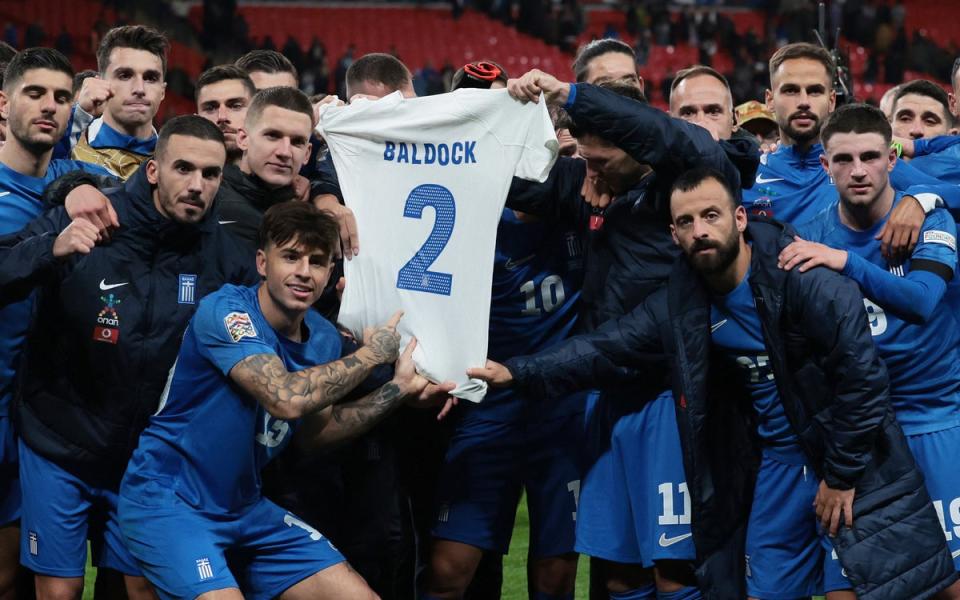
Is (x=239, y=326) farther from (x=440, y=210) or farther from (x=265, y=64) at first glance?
(x=265, y=64)

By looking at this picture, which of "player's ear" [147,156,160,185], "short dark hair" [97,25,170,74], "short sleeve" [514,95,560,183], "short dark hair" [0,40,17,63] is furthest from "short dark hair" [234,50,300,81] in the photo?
"short sleeve" [514,95,560,183]

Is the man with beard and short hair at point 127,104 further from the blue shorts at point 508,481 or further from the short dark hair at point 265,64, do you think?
the blue shorts at point 508,481

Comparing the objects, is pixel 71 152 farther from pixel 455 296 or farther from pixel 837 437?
pixel 837 437

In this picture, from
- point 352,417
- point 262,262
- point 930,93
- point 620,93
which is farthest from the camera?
point 930,93

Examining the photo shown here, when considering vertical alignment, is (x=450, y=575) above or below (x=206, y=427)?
below

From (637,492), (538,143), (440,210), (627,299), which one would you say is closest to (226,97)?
(440,210)

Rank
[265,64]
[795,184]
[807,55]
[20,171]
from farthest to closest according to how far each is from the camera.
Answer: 1. [265,64]
2. [807,55]
3. [795,184]
4. [20,171]

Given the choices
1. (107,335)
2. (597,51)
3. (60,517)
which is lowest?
(60,517)

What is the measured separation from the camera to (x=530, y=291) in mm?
5066

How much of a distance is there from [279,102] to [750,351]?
6.69ft

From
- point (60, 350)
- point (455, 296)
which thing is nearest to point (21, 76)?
point (60, 350)

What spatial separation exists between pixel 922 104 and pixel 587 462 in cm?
311

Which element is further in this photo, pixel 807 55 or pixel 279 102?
pixel 807 55

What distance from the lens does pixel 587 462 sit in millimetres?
4945
